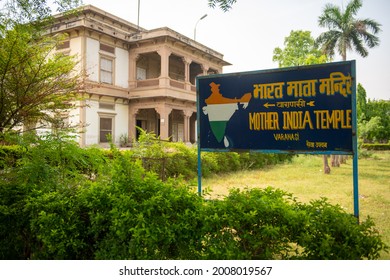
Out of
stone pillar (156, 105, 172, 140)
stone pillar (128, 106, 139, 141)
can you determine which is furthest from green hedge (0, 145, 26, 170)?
stone pillar (128, 106, 139, 141)

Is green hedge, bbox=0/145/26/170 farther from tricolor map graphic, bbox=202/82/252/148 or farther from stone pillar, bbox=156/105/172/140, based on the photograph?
stone pillar, bbox=156/105/172/140

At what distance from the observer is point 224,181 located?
9.72 meters

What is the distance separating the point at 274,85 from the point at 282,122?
0.47 meters

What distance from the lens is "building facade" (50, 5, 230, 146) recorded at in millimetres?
16547

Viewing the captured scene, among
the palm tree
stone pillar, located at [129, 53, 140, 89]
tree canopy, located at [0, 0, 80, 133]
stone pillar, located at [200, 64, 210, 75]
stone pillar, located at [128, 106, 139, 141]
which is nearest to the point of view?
tree canopy, located at [0, 0, 80, 133]

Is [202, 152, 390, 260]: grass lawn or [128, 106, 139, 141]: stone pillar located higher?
[128, 106, 139, 141]: stone pillar

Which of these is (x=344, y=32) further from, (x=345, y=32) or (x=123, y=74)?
(x=123, y=74)

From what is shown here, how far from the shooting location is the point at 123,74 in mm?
19125

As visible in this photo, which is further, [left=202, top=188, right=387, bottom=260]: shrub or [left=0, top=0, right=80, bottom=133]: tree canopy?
[left=0, top=0, right=80, bottom=133]: tree canopy

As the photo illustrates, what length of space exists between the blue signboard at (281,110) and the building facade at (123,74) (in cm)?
1317

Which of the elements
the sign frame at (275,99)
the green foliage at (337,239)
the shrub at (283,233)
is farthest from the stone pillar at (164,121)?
the green foliage at (337,239)

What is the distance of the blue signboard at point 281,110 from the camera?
322cm

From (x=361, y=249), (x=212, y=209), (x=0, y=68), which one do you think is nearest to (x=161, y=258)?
(x=212, y=209)
